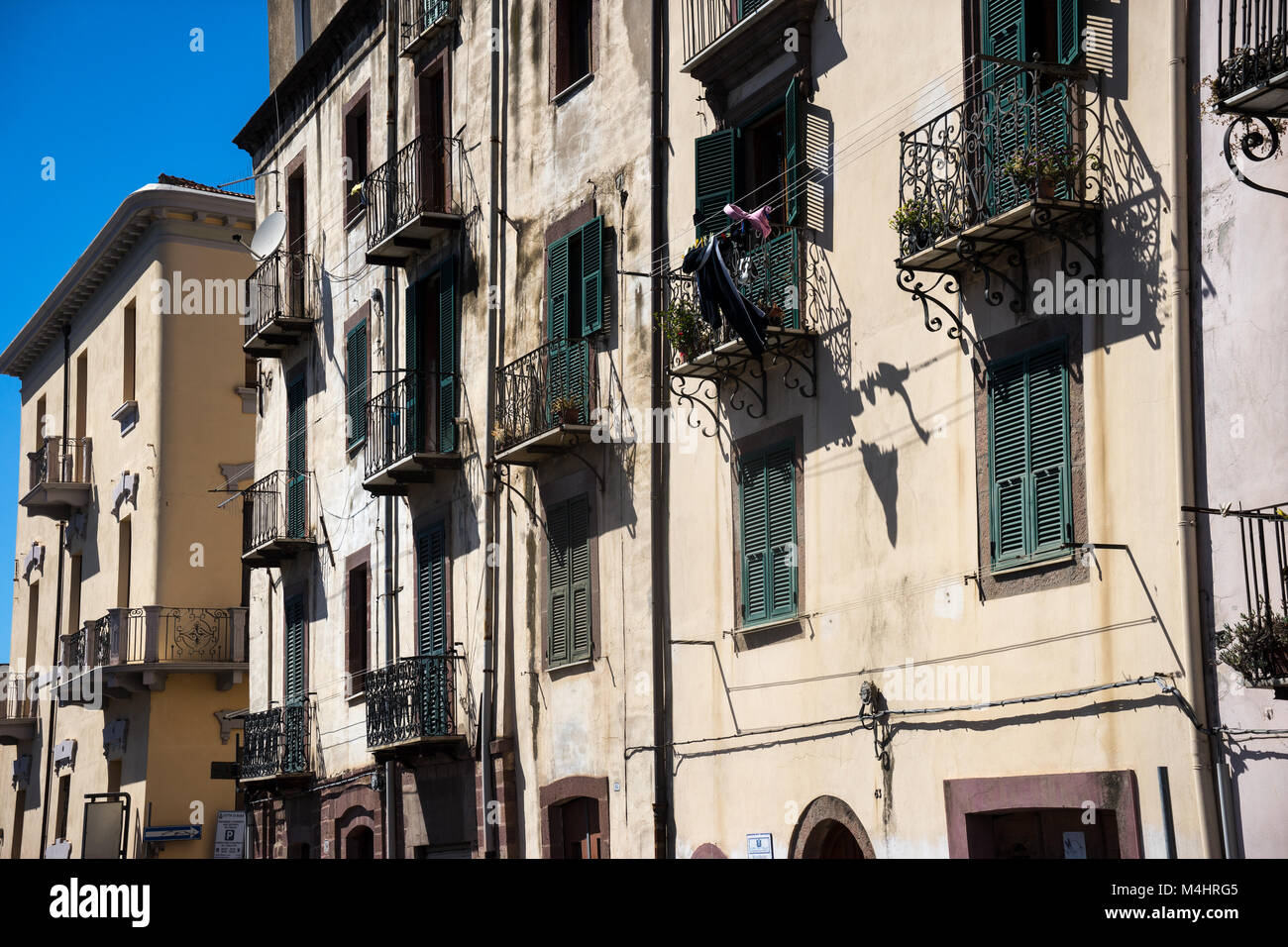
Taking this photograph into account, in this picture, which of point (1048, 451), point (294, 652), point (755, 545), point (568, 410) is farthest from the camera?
point (294, 652)

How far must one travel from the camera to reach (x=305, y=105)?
31578mm

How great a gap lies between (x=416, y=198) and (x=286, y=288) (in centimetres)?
692

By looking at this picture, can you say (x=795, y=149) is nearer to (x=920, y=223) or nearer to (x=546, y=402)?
(x=920, y=223)

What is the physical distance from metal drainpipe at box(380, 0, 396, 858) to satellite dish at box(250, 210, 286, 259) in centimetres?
424

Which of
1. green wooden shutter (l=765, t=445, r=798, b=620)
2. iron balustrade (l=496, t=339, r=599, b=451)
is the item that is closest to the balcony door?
iron balustrade (l=496, t=339, r=599, b=451)

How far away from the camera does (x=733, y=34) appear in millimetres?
17688

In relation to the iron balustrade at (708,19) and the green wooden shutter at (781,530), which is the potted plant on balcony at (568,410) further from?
the iron balustrade at (708,19)

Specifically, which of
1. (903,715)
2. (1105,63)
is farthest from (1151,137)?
(903,715)

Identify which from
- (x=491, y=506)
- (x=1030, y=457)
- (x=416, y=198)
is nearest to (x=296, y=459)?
(x=416, y=198)

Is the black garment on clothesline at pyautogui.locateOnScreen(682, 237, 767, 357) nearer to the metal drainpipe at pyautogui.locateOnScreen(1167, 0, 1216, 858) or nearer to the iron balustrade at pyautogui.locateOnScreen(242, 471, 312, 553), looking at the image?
the metal drainpipe at pyautogui.locateOnScreen(1167, 0, 1216, 858)

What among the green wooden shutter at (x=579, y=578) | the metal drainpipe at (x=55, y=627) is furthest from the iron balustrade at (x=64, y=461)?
the green wooden shutter at (x=579, y=578)

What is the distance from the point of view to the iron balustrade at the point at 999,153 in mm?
13352

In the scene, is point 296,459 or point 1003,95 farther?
point 296,459

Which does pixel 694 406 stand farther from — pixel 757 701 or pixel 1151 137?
pixel 1151 137
